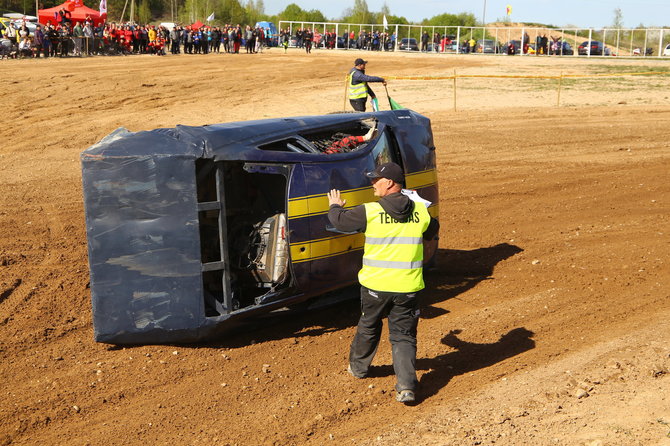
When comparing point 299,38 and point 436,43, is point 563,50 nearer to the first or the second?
point 436,43

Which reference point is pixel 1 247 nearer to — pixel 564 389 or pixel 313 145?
pixel 313 145

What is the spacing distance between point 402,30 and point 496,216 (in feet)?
197

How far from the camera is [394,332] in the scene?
6.55m

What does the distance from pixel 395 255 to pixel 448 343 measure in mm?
1659

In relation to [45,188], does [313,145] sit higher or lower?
higher

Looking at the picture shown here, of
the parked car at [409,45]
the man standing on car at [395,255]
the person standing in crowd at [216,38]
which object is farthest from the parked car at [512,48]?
the man standing on car at [395,255]

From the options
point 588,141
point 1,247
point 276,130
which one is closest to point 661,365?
point 276,130

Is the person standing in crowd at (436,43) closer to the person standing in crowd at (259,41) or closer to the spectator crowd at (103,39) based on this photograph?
the person standing in crowd at (259,41)

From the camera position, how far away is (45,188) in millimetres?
14055

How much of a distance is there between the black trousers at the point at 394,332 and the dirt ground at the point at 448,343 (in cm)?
23

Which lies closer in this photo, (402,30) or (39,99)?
(39,99)

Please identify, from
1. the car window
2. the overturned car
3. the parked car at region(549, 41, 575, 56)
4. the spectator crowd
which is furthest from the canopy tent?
the overturned car

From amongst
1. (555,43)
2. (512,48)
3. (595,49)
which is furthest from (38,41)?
(595,49)

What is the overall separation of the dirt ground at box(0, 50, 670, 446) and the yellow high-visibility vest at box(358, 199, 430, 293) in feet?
3.18
